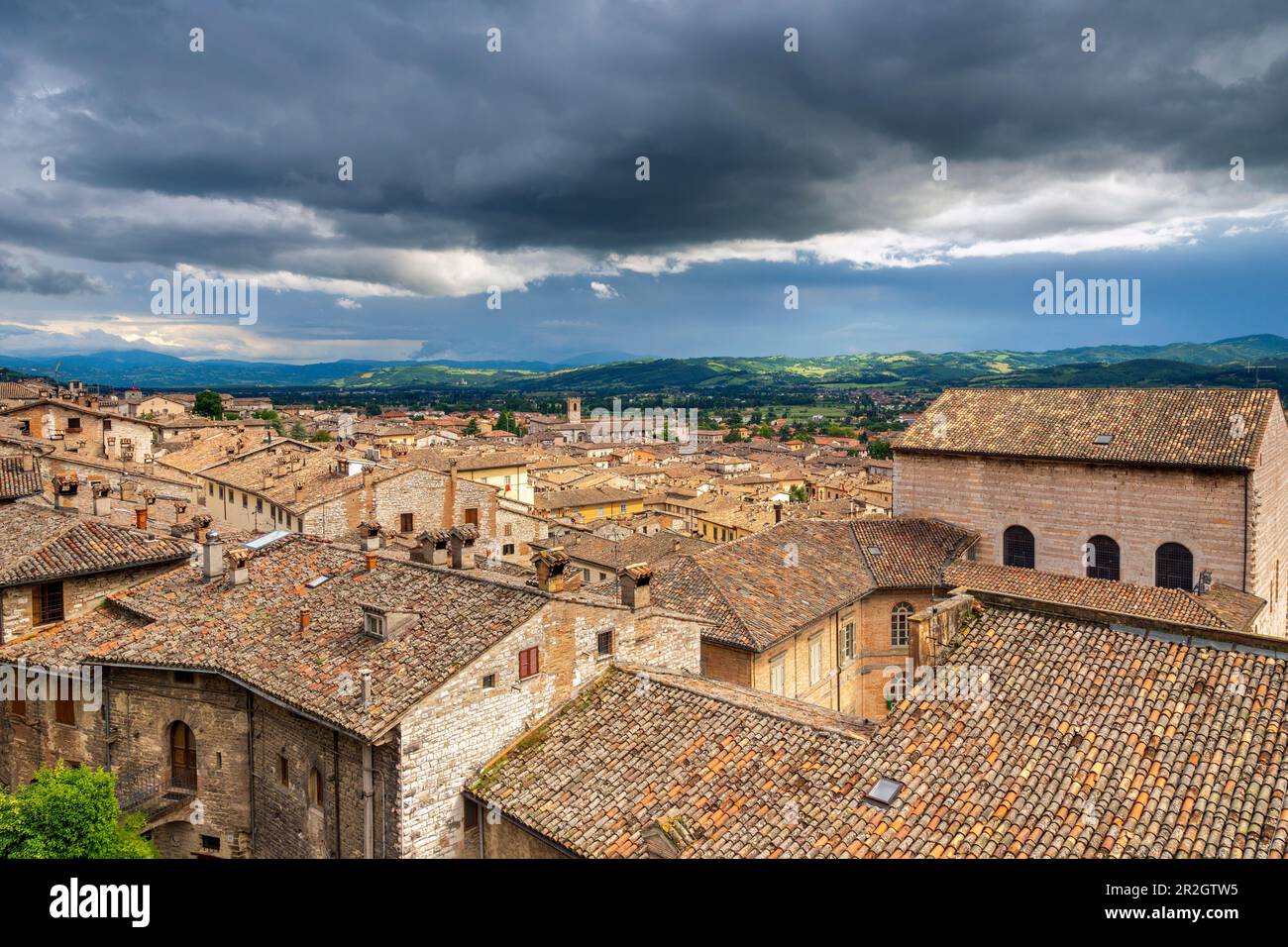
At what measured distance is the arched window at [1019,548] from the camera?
3556 cm

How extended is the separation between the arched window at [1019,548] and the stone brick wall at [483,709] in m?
22.8

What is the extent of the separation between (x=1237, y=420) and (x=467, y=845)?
31.0 meters

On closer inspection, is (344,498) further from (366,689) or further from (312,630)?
(366,689)

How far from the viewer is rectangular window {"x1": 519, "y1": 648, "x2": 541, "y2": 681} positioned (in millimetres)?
17206

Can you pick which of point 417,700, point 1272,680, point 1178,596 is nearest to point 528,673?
point 417,700

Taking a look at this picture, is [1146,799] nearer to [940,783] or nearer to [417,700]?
[940,783]

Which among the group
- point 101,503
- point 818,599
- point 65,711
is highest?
point 101,503

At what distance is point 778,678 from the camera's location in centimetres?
2645

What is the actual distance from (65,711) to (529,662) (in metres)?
12.7

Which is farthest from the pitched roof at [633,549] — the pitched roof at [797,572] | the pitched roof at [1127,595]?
the pitched roof at [1127,595]

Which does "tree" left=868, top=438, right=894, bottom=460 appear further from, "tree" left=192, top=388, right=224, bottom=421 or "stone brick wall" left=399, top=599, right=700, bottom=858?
"stone brick wall" left=399, top=599, right=700, bottom=858

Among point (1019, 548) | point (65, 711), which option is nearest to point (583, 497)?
point (1019, 548)

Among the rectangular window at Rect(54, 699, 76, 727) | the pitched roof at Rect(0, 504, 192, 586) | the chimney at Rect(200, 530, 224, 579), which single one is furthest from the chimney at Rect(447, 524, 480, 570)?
the rectangular window at Rect(54, 699, 76, 727)

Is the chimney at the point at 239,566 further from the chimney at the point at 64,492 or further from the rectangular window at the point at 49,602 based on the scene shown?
the chimney at the point at 64,492
